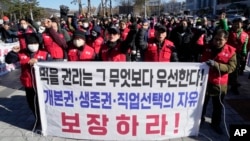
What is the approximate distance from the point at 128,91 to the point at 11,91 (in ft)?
15.7

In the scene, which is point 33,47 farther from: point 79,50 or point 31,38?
point 79,50

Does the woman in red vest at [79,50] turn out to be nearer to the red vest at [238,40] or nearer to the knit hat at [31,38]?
the knit hat at [31,38]

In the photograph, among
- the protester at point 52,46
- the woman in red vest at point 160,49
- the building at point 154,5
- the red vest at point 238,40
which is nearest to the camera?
the woman in red vest at point 160,49

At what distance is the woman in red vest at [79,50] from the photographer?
451 centimetres

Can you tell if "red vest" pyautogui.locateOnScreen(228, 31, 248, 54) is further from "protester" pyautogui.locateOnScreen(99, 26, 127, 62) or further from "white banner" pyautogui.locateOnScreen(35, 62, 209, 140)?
"protester" pyautogui.locateOnScreen(99, 26, 127, 62)

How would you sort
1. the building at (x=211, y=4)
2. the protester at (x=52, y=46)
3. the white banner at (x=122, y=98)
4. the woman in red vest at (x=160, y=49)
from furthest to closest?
1. the building at (x=211, y=4)
2. the protester at (x=52, y=46)
3. the woman in red vest at (x=160, y=49)
4. the white banner at (x=122, y=98)

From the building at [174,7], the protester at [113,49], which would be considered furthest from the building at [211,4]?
the protester at [113,49]

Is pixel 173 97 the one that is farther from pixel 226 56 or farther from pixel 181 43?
pixel 181 43

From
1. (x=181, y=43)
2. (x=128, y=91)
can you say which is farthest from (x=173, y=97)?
(x=181, y=43)

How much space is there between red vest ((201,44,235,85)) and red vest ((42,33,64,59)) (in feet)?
9.80

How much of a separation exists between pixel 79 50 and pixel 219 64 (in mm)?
2224

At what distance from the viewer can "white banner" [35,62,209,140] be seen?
393 centimetres

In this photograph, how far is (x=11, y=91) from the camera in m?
7.54

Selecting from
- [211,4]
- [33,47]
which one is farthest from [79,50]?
[211,4]
